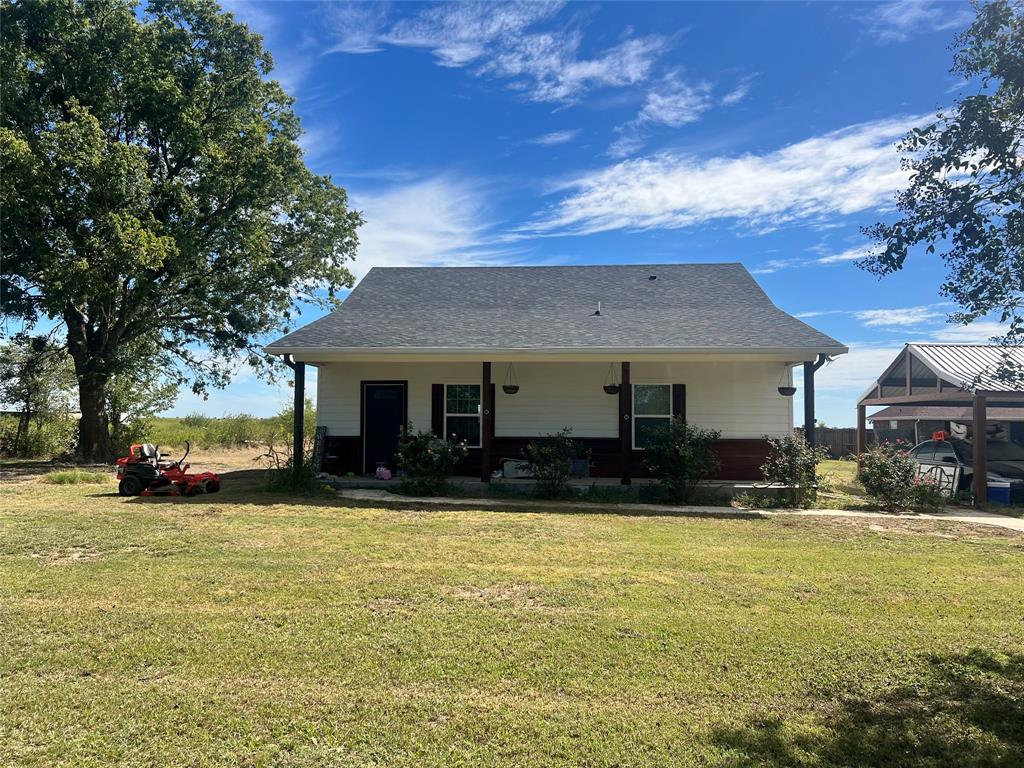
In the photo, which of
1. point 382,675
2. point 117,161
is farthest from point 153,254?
point 382,675

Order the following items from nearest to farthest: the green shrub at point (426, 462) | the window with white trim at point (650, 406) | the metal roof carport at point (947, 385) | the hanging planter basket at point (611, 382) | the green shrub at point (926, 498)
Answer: the green shrub at point (926, 498) < the green shrub at point (426, 462) < the metal roof carport at point (947, 385) < the hanging planter basket at point (611, 382) < the window with white trim at point (650, 406)

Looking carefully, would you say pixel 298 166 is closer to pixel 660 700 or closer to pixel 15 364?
pixel 15 364

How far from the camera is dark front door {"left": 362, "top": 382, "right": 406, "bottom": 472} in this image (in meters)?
13.7

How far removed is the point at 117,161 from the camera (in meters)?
15.3

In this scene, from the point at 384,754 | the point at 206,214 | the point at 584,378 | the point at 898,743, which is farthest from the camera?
the point at 206,214

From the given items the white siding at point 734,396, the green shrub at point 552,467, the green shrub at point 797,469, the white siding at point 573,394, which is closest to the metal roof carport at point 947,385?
the green shrub at point 797,469

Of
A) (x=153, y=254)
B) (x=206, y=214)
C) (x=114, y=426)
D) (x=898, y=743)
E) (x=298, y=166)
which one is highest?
(x=298, y=166)

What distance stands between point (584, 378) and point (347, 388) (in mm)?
5278

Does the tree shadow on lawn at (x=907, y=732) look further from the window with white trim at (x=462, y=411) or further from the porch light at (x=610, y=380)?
the window with white trim at (x=462, y=411)

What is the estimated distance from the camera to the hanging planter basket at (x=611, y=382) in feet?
43.4

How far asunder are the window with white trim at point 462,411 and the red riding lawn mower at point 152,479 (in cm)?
496

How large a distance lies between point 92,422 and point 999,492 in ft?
72.9

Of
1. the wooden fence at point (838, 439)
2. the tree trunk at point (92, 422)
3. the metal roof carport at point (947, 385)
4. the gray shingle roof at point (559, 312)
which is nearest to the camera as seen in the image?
the metal roof carport at point (947, 385)

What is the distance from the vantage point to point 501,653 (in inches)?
154
